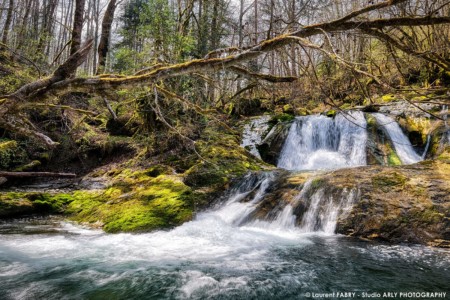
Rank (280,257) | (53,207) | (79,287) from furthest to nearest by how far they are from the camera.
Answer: (53,207)
(280,257)
(79,287)

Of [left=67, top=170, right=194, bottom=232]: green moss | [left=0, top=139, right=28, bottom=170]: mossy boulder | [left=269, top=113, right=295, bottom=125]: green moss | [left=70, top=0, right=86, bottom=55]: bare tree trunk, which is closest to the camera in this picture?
[left=70, top=0, right=86, bottom=55]: bare tree trunk

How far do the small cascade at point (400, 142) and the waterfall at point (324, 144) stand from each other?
0.78m

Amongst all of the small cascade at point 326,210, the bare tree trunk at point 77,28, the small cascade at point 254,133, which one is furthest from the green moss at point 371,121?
the bare tree trunk at point 77,28

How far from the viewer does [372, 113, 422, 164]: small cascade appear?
32.2 feet

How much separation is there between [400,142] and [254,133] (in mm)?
5737

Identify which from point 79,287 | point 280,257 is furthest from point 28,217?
point 280,257

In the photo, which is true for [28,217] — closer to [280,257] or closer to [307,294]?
[280,257]

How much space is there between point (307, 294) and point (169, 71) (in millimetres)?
3165

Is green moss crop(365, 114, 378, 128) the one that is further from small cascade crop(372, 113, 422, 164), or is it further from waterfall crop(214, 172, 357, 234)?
waterfall crop(214, 172, 357, 234)

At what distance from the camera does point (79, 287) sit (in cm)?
329

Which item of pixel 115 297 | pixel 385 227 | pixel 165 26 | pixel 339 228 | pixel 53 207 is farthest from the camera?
pixel 165 26

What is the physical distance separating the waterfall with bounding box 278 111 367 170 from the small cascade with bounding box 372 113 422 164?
0.78 meters

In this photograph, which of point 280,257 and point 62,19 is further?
point 62,19

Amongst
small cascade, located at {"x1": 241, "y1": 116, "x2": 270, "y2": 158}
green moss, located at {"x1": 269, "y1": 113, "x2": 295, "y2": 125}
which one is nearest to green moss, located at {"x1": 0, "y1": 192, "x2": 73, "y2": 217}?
small cascade, located at {"x1": 241, "y1": 116, "x2": 270, "y2": 158}
